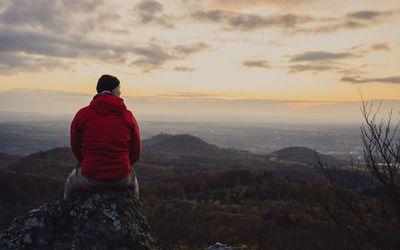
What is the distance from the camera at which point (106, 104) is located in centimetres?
701

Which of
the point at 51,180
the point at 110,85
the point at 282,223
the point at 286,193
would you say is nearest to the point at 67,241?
the point at 110,85

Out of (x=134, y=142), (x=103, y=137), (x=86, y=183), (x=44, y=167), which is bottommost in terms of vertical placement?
(x=44, y=167)

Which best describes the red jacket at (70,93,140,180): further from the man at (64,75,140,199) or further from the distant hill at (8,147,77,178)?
the distant hill at (8,147,77,178)

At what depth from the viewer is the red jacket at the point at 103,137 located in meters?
6.91

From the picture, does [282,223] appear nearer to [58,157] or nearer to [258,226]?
[258,226]

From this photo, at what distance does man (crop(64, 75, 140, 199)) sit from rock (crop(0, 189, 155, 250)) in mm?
274

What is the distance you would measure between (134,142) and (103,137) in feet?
2.33

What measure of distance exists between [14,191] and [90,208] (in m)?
58.4

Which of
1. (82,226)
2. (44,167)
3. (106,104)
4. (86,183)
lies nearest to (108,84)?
(106,104)

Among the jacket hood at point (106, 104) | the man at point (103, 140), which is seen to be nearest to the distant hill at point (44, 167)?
the man at point (103, 140)

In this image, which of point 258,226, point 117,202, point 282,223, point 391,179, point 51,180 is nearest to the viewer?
point 117,202

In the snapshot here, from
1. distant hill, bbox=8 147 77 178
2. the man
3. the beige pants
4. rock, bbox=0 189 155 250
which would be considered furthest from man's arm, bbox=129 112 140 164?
distant hill, bbox=8 147 77 178

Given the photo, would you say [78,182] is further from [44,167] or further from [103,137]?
[44,167]

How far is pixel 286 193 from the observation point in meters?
53.8
